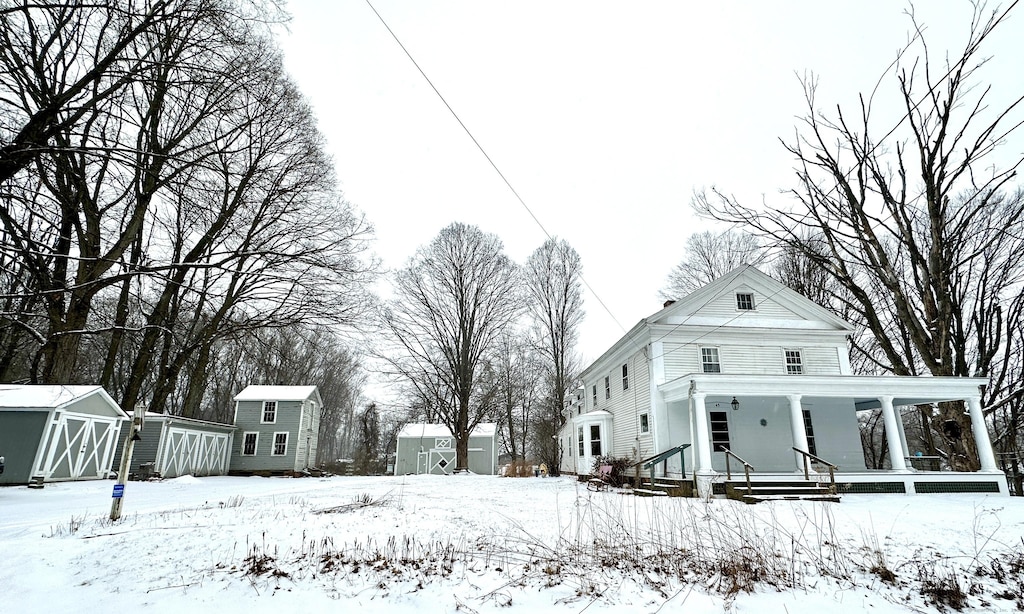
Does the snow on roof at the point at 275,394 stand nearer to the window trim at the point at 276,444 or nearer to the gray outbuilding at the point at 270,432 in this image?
the gray outbuilding at the point at 270,432

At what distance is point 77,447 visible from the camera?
1652 cm

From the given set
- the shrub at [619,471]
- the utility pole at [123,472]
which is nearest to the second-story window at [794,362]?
the shrub at [619,471]

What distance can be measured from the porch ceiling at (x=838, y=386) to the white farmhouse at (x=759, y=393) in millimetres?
30

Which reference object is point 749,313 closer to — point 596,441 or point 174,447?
point 596,441

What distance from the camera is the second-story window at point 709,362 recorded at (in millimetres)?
17688

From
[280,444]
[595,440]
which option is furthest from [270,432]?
[595,440]

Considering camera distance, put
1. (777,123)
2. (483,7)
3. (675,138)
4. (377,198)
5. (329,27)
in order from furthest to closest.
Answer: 1. (777,123)
2. (377,198)
3. (675,138)
4. (483,7)
5. (329,27)

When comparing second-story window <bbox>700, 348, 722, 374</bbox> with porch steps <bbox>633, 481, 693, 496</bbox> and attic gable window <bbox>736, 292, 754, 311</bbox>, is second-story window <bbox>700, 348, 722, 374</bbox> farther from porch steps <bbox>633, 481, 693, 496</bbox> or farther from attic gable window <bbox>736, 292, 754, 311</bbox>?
porch steps <bbox>633, 481, 693, 496</bbox>

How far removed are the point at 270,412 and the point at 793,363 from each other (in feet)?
81.4

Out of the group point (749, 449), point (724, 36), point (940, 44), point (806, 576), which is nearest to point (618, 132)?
point (724, 36)

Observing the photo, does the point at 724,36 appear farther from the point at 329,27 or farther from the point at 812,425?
the point at 812,425

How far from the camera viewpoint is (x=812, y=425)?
17547mm

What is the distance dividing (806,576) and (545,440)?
28731 mm

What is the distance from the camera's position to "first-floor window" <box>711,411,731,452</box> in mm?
17031
